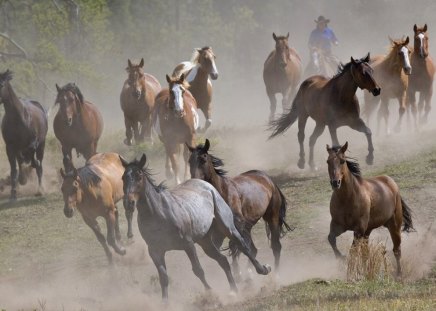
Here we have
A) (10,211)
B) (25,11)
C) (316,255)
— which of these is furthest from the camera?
(25,11)

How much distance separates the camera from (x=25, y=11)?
46.8 meters

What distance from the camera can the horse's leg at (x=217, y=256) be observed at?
12211 mm

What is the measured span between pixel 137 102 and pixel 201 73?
5.25 ft

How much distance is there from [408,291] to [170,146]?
9431mm

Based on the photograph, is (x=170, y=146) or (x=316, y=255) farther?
(x=170, y=146)

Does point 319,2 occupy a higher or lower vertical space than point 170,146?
higher

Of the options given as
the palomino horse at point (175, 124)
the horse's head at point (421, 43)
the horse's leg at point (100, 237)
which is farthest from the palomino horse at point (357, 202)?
the horse's head at point (421, 43)

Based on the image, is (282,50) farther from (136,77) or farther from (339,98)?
(339,98)

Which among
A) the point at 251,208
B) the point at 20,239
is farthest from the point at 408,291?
the point at 20,239

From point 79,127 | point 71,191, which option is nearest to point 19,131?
point 79,127

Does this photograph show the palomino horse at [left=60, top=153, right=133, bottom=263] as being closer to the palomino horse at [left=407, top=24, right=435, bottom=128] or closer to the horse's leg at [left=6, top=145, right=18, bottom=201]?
the horse's leg at [left=6, top=145, right=18, bottom=201]

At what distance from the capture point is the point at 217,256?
12.3m

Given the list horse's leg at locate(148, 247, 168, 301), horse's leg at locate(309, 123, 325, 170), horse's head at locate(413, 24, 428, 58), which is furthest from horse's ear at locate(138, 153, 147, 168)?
horse's head at locate(413, 24, 428, 58)

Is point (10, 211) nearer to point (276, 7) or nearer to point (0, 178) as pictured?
point (0, 178)
